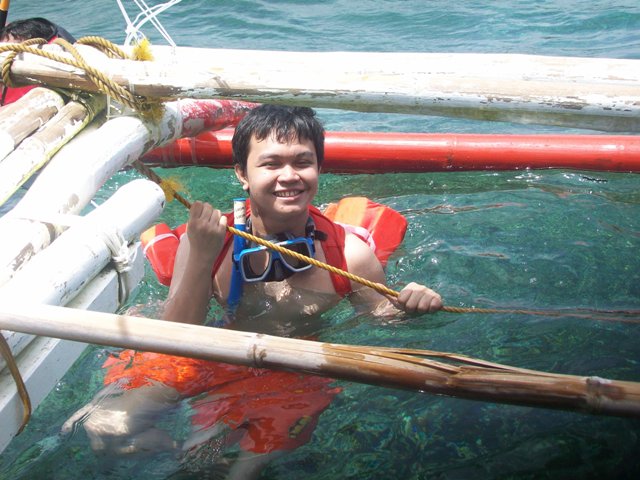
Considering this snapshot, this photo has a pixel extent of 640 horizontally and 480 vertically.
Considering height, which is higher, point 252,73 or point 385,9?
point 252,73

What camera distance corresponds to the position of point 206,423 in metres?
2.54

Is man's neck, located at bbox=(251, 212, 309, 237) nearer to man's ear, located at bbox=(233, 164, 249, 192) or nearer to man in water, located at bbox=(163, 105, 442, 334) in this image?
man in water, located at bbox=(163, 105, 442, 334)

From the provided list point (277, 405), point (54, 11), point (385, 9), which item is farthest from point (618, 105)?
point (54, 11)

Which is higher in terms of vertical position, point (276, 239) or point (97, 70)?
point (97, 70)

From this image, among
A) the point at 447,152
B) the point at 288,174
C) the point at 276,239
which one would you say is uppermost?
the point at 288,174

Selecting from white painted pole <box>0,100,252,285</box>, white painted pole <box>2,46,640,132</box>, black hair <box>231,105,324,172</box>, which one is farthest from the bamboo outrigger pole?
black hair <box>231,105,324,172</box>

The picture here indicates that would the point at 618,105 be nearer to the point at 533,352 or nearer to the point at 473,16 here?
the point at 533,352

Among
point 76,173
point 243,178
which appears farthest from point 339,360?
point 76,173

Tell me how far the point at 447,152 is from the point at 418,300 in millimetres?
2057

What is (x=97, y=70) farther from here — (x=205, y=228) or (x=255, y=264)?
(x=255, y=264)

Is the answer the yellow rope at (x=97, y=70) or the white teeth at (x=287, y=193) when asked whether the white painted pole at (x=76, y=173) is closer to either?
the yellow rope at (x=97, y=70)

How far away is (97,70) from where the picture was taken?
115 inches

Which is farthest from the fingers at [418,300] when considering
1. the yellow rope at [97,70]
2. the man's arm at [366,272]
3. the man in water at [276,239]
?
the yellow rope at [97,70]

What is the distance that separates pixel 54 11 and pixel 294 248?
894cm
